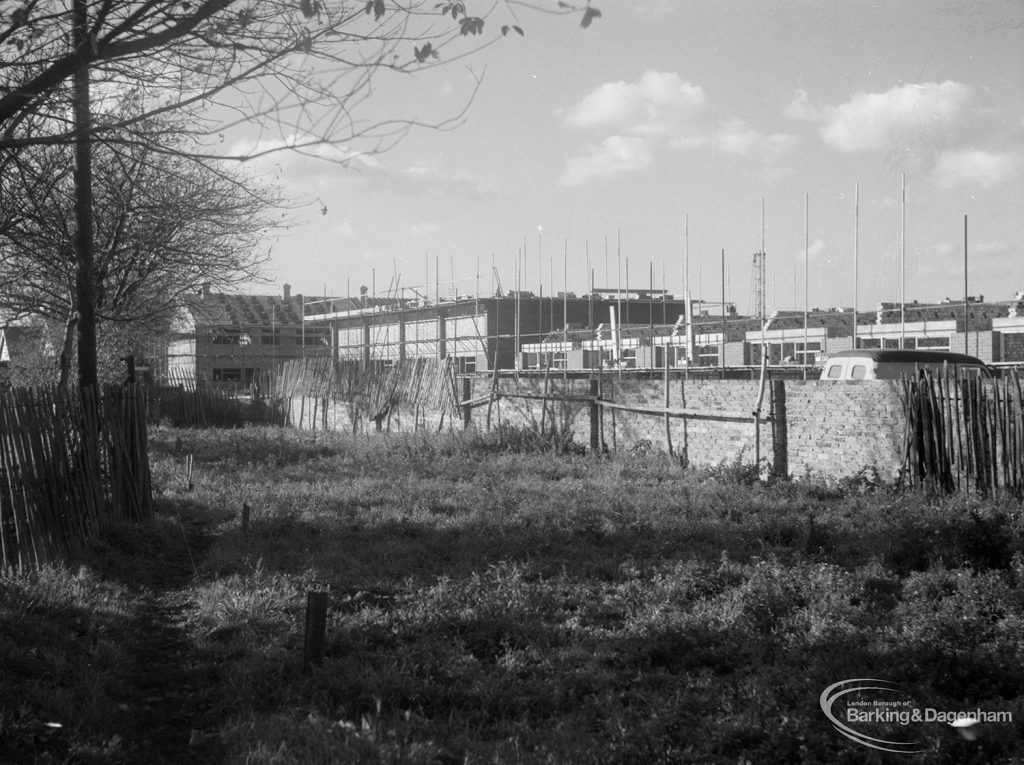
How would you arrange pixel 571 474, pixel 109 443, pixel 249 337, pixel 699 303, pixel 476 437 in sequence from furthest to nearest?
1. pixel 249 337
2. pixel 699 303
3. pixel 476 437
4. pixel 571 474
5. pixel 109 443

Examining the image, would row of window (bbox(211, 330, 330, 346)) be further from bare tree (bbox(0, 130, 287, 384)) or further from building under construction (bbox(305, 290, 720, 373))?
bare tree (bbox(0, 130, 287, 384))

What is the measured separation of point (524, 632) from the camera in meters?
6.08

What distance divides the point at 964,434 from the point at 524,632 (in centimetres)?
643

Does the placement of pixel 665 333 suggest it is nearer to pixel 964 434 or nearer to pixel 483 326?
pixel 483 326

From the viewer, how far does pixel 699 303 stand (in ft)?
112

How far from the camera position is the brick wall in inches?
446

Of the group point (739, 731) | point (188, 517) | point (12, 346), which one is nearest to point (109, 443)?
point (188, 517)

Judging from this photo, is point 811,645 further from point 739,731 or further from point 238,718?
point 238,718

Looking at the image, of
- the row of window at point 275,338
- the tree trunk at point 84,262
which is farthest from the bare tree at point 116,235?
Answer: the row of window at point 275,338

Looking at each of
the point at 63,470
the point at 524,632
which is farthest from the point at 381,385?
the point at 524,632

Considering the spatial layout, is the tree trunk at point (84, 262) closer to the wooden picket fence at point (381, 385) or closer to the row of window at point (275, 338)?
the wooden picket fence at point (381, 385)

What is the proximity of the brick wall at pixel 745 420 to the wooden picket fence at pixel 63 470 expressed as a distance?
771 cm

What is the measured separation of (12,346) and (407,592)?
2514 centimetres

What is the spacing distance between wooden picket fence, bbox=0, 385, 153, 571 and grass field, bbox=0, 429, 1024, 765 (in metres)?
0.34
